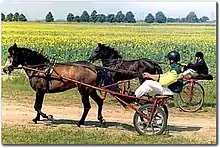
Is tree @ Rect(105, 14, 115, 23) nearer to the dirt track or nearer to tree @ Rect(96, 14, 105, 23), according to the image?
tree @ Rect(96, 14, 105, 23)

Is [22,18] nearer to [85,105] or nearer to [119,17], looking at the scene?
[119,17]

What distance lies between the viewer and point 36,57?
8.34 m

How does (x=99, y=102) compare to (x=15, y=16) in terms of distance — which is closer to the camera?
(x=99, y=102)

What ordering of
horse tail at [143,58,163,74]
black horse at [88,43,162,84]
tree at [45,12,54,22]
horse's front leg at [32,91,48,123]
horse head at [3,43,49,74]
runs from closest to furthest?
horse head at [3,43,49,74] → horse's front leg at [32,91,48,123] → tree at [45,12,54,22] → horse tail at [143,58,163,74] → black horse at [88,43,162,84]

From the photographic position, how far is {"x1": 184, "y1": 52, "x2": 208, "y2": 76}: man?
347 inches

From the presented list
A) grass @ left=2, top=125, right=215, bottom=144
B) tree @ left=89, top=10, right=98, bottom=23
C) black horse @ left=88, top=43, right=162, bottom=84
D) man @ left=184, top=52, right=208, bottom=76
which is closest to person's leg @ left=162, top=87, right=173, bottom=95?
grass @ left=2, top=125, right=215, bottom=144

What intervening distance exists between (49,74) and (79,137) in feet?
3.51

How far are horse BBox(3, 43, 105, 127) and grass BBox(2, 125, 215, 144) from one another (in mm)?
445

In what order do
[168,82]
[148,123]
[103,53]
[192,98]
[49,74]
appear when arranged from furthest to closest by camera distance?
[192,98], [103,53], [49,74], [148,123], [168,82]

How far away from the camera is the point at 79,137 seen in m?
7.72

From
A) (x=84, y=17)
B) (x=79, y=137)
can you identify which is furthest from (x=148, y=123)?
(x=84, y=17)

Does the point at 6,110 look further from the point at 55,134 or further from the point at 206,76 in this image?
the point at 206,76

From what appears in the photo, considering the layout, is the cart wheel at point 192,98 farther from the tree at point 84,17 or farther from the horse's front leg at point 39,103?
the horse's front leg at point 39,103

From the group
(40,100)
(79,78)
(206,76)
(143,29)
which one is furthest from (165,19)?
(40,100)
